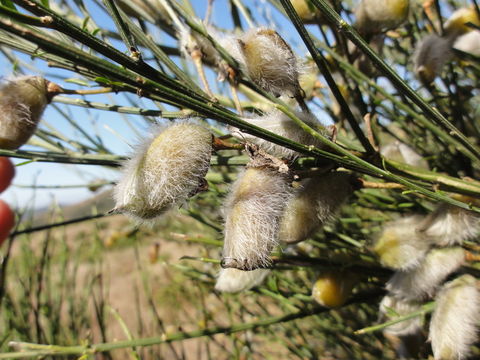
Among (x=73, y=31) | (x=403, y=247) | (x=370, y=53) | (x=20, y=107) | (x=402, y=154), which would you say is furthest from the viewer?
(x=402, y=154)

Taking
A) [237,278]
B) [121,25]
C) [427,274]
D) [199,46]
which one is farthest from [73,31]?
[427,274]

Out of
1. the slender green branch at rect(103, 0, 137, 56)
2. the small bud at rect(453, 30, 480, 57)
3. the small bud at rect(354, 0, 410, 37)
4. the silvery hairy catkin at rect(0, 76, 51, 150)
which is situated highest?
the small bud at rect(453, 30, 480, 57)

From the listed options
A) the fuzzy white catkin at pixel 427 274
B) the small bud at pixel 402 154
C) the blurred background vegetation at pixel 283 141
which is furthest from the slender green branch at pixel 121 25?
the small bud at pixel 402 154

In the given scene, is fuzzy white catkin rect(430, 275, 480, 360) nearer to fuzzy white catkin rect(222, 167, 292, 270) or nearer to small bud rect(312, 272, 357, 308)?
small bud rect(312, 272, 357, 308)

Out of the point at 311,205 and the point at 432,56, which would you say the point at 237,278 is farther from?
the point at 432,56

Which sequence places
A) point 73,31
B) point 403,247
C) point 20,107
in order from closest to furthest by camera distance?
point 73,31 < point 20,107 < point 403,247

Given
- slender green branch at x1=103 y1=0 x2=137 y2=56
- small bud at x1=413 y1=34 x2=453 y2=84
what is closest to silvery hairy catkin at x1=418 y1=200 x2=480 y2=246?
small bud at x1=413 y1=34 x2=453 y2=84

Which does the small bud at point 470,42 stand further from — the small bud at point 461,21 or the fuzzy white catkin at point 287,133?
the fuzzy white catkin at point 287,133
